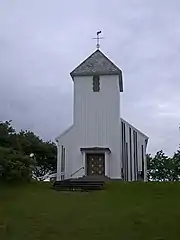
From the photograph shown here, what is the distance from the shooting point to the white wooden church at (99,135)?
2611 cm

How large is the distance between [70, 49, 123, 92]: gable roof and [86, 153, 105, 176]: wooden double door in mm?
5102

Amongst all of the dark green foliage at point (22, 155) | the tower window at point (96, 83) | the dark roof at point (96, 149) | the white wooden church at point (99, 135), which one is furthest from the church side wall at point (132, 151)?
the dark green foliage at point (22, 155)

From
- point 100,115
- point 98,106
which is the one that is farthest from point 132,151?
point 98,106

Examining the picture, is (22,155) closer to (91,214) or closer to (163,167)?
(91,214)

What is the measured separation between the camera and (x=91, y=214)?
1187cm

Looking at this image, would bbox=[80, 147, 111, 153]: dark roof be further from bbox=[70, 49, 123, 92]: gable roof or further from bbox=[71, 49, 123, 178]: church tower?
bbox=[70, 49, 123, 92]: gable roof

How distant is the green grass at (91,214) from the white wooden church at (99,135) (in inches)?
371

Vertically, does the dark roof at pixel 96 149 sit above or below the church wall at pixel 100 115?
below

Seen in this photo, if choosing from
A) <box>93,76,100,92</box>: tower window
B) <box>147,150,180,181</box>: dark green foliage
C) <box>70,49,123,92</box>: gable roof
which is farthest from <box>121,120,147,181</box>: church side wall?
<box>147,150,180,181</box>: dark green foliage

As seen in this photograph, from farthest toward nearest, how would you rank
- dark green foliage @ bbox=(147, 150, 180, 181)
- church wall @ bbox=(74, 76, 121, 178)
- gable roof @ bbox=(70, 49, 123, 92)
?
dark green foliage @ bbox=(147, 150, 180, 181), gable roof @ bbox=(70, 49, 123, 92), church wall @ bbox=(74, 76, 121, 178)

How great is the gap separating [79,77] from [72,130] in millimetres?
3390

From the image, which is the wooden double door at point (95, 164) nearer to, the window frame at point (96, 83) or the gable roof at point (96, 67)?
the window frame at point (96, 83)

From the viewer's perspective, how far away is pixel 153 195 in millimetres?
15117

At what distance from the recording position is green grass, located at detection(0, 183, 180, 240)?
32.8ft
